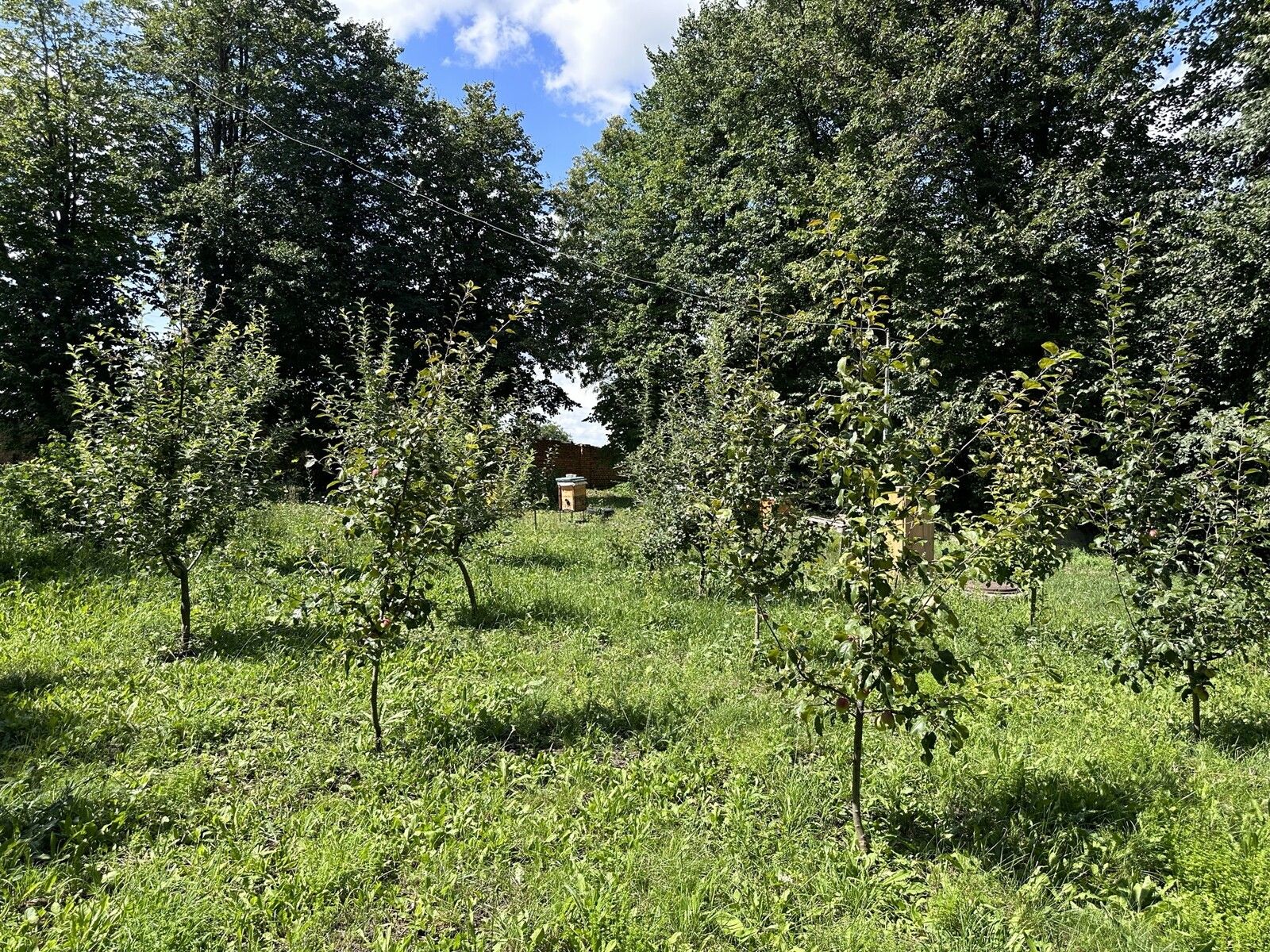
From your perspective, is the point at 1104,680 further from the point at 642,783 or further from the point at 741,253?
the point at 741,253

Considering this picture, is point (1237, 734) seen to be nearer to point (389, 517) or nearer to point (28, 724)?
point (389, 517)

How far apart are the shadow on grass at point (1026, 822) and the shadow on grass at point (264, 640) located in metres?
4.07

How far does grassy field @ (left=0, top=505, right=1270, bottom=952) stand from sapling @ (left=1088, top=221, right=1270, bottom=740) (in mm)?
610

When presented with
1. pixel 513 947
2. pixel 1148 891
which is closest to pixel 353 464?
pixel 513 947

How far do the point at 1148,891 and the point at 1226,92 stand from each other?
1418 cm

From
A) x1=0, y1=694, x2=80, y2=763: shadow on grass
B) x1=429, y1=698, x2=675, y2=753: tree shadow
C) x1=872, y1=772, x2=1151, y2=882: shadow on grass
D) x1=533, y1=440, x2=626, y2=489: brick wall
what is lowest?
x1=872, y1=772, x2=1151, y2=882: shadow on grass

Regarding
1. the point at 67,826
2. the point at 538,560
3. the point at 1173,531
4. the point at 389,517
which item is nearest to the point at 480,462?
the point at 538,560

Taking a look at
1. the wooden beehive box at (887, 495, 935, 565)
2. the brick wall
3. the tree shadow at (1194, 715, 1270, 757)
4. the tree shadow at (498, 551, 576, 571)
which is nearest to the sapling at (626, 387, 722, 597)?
the tree shadow at (498, 551, 576, 571)

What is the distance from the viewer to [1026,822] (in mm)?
2984

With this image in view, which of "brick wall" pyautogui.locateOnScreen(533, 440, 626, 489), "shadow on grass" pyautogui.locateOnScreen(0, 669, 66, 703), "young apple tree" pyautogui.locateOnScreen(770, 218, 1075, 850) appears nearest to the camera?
"young apple tree" pyautogui.locateOnScreen(770, 218, 1075, 850)

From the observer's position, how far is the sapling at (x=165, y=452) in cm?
487

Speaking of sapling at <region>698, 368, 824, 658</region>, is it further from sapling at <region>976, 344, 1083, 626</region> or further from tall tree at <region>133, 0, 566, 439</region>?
tall tree at <region>133, 0, 566, 439</region>

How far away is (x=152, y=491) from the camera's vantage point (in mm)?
4867

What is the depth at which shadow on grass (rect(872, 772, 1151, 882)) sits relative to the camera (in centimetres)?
281
